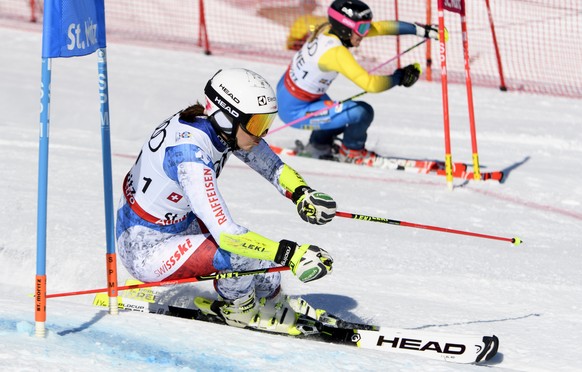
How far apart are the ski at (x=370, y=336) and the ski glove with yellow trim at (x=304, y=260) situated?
0.83m

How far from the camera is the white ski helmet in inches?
201

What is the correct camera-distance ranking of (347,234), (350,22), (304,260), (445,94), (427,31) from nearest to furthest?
(304,260)
(347,234)
(445,94)
(350,22)
(427,31)

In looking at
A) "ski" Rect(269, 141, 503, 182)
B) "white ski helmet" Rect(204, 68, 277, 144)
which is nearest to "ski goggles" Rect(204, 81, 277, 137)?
"white ski helmet" Rect(204, 68, 277, 144)

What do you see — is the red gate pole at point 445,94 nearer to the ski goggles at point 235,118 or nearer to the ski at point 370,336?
the ski at point 370,336

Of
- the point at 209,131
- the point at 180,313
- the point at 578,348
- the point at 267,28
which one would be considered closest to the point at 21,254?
the point at 180,313

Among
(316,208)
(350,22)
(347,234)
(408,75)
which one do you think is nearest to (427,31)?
(408,75)

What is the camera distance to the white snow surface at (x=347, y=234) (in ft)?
16.4

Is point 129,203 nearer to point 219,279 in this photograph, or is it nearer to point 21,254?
point 219,279

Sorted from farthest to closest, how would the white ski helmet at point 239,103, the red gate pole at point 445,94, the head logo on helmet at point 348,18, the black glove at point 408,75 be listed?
1. the head logo on helmet at point 348,18
2. the black glove at point 408,75
3. the red gate pole at point 445,94
4. the white ski helmet at point 239,103

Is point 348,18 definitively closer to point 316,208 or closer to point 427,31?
point 427,31

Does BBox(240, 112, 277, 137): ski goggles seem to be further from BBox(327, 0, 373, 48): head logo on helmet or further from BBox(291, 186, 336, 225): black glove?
BBox(327, 0, 373, 48): head logo on helmet

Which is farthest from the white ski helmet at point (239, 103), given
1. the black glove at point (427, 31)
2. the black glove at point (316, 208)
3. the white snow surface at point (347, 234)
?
the black glove at point (427, 31)

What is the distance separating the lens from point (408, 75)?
30.9 ft

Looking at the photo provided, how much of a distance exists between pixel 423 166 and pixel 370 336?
192 inches
